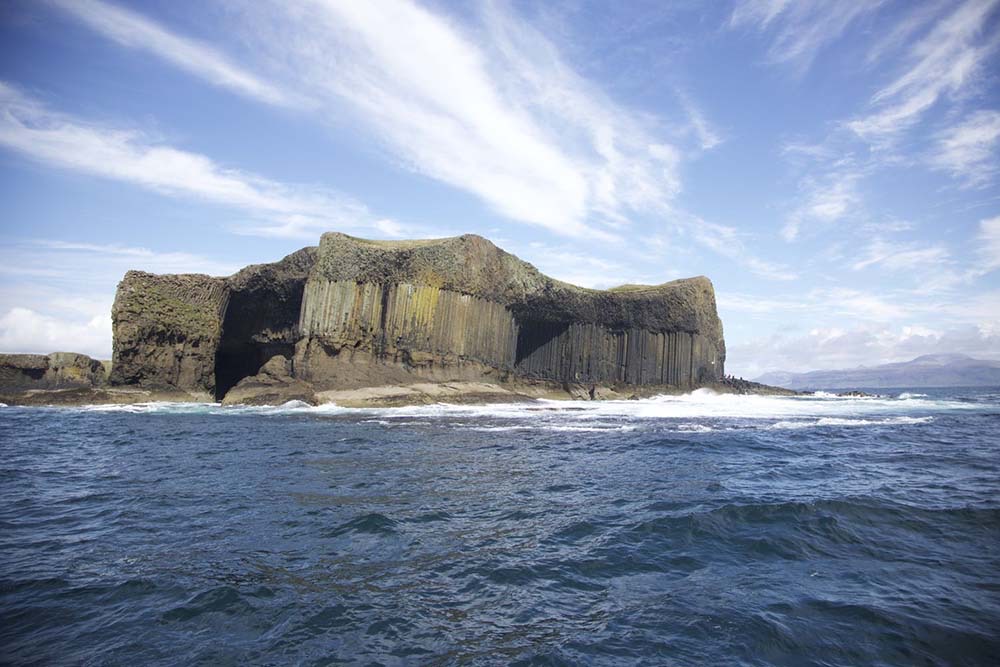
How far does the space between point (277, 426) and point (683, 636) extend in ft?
69.0

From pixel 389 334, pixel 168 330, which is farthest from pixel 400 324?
pixel 168 330

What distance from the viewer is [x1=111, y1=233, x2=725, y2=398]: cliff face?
39.5m

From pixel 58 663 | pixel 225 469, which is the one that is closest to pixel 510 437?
pixel 225 469

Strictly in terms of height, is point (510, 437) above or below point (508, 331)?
below

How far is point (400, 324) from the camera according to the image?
130 feet

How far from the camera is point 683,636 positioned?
5363 millimetres

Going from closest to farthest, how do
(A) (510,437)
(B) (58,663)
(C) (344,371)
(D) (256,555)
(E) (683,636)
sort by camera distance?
(B) (58,663)
(E) (683,636)
(D) (256,555)
(A) (510,437)
(C) (344,371)

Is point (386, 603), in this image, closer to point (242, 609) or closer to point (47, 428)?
point (242, 609)

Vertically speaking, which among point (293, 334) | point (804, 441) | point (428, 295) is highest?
point (428, 295)

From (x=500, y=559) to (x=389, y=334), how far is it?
3329 cm

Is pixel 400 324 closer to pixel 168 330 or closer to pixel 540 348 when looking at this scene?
pixel 540 348

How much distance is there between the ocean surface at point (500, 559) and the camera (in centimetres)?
518

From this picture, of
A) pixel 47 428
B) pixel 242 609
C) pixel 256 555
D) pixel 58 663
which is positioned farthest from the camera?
pixel 47 428

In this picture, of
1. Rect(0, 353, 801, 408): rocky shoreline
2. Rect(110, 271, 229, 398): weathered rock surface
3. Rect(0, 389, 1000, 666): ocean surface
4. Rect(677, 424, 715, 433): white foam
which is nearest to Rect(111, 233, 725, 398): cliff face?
Rect(110, 271, 229, 398): weathered rock surface
